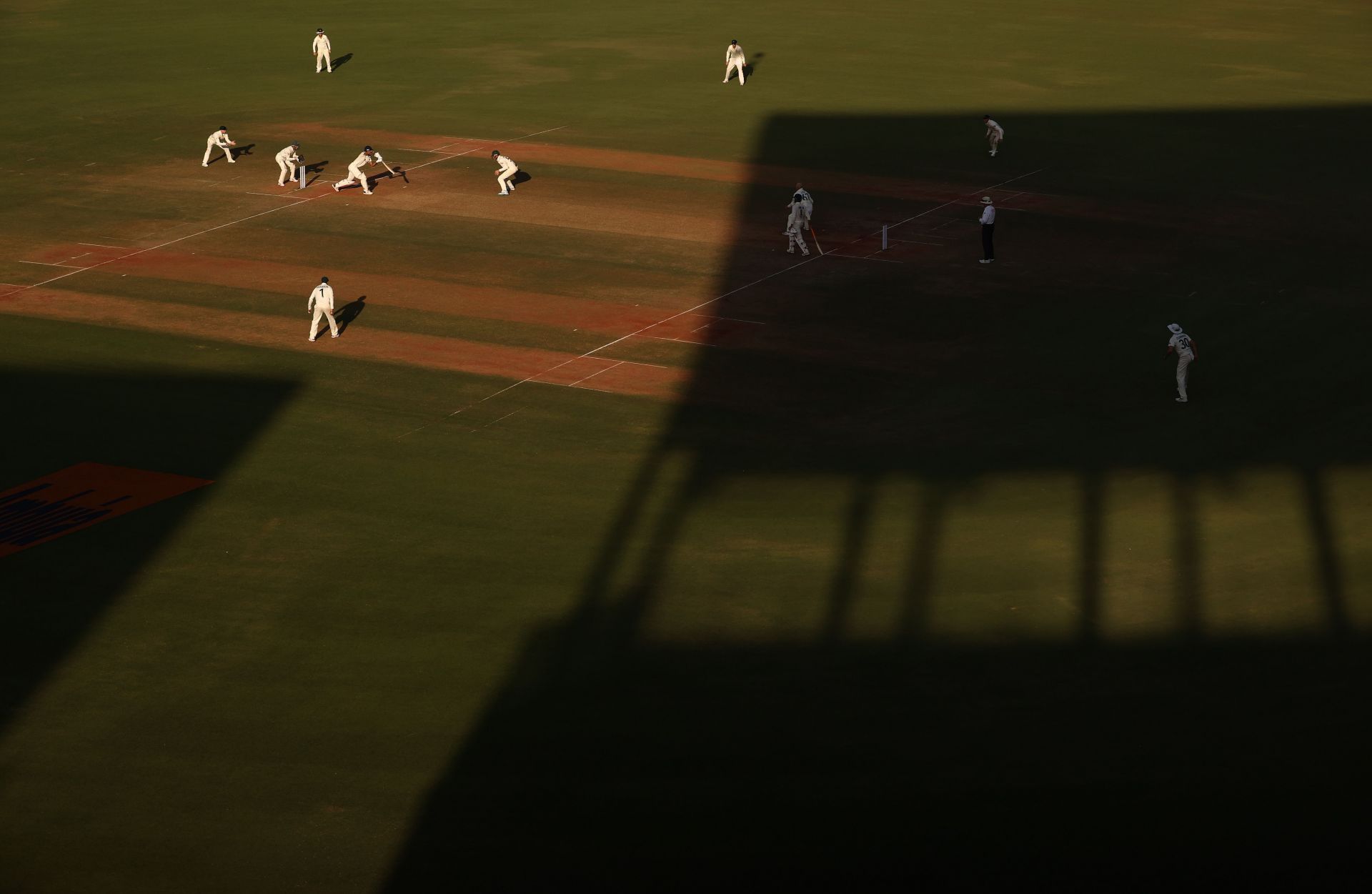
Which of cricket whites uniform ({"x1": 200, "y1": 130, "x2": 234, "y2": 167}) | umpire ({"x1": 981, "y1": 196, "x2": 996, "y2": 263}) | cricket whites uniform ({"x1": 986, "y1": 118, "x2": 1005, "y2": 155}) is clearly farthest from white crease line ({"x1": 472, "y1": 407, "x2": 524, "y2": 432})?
cricket whites uniform ({"x1": 986, "y1": 118, "x2": 1005, "y2": 155})

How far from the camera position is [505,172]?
48000 millimetres

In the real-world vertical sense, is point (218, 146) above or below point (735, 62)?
below

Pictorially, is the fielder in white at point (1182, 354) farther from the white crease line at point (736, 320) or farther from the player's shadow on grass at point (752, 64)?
the player's shadow on grass at point (752, 64)

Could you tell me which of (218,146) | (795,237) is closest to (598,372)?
(795,237)

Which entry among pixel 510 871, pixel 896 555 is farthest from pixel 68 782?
pixel 896 555

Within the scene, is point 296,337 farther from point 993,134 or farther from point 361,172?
point 993,134

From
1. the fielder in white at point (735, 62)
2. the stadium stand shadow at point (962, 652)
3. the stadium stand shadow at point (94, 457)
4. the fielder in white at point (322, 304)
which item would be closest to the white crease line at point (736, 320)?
the stadium stand shadow at point (962, 652)

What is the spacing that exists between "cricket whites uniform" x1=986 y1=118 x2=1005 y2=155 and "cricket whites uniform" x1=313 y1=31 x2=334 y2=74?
27.6 m

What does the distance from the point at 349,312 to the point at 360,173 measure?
10.9m

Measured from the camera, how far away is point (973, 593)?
25.2m

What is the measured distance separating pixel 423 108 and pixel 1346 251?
106 feet

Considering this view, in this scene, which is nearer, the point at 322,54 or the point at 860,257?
the point at 860,257

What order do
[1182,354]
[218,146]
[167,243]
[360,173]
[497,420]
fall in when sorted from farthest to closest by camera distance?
[218,146]
[360,173]
[167,243]
[497,420]
[1182,354]

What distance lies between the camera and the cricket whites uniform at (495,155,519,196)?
47.8 meters
